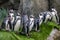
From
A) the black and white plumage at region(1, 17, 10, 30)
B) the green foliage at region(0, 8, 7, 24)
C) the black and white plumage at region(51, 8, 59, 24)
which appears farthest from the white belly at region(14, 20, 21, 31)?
the black and white plumage at region(51, 8, 59, 24)

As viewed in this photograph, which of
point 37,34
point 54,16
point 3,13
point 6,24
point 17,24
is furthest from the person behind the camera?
point 54,16

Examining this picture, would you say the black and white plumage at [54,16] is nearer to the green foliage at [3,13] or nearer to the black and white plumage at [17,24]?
the green foliage at [3,13]

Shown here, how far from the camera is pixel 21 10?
1059 cm

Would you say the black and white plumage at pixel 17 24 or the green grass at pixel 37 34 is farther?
the black and white plumage at pixel 17 24

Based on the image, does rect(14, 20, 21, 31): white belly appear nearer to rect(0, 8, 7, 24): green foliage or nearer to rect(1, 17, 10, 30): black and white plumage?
rect(1, 17, 10, 30): black and white plumage

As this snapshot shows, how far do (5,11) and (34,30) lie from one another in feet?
5.15

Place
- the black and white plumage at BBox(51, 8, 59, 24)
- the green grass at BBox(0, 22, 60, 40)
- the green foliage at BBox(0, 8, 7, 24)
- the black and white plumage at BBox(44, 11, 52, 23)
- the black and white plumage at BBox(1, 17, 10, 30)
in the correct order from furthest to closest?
the black and white plumage at BBox(51, 8, 59, 24)
the black and white plumage at BBox(44, 11, 52, 23)
the green foliage at BBox(0, 8, 7, 24)
the black and white plumage at BBox(1, 17, 10, 30)
the green grass at BBox(0, 22, 60, 40)

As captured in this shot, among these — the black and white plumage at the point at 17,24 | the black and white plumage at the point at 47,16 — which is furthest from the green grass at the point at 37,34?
the black and white plumage at the point at 17,24

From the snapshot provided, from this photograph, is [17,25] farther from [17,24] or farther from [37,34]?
[37,34]

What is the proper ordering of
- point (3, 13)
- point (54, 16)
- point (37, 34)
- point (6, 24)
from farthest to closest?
1. point (54, 16)
2. point (3, 13)
3. point (37, 34)
4. point (6, 24)

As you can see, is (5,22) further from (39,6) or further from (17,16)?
(39,6)

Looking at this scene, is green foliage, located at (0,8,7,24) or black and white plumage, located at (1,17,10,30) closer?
black and white plumage, located at (1,17,10,30)

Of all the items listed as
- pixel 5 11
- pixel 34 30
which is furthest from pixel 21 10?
pixel 34 30

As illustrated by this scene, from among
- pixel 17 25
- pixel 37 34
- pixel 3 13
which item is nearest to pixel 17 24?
pixel 17 25
